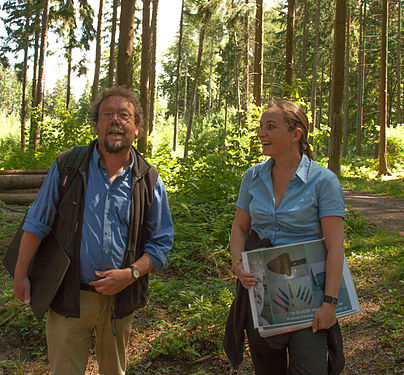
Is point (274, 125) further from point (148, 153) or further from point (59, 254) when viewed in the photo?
point (148, 153)

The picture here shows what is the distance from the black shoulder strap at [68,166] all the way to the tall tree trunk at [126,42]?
6.06 meters

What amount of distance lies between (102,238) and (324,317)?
1316mm

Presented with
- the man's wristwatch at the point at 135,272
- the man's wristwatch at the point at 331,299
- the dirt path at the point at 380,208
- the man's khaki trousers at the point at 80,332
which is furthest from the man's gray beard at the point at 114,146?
the dirt path at the point at 380,208

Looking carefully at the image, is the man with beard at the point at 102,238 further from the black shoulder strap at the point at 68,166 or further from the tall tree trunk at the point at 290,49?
the tall tree trunk at the point at 290,49

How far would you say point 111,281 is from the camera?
8.06ft

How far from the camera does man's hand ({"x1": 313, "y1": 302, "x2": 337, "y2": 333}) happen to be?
88.2 inches

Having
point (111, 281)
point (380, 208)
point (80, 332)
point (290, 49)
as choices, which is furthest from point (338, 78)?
point (80, 332)

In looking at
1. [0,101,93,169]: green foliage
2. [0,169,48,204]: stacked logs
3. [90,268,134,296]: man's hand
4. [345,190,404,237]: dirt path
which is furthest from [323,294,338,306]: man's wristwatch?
[0,101,93,169]: green foliage

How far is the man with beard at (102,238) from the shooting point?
2.47m

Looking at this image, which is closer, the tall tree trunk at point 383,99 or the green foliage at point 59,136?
the green foliage at point 59,136

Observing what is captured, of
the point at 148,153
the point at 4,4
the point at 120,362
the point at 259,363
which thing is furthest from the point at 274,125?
the point at 4,4

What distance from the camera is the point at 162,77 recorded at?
223 ft

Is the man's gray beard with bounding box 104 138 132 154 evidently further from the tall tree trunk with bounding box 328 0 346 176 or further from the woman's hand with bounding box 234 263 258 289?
the tall tree trunk with bounding box 328 0 346 176

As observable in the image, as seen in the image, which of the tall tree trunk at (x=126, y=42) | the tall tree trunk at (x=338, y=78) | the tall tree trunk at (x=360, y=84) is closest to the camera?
the tall tree trunk at (x=126, y=42)
